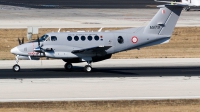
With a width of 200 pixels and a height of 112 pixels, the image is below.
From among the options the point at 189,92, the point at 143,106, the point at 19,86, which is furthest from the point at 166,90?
the point at 19,86

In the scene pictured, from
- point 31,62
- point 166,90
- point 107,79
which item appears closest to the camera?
point 166,90

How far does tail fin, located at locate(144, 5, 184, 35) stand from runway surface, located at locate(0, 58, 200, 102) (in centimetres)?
234

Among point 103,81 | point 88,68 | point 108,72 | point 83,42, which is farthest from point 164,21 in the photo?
point 103,81

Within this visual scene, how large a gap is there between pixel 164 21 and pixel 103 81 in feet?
22.7

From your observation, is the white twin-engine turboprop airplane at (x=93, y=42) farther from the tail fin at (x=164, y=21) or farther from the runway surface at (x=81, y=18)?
the runway surface at (x=81, y=18)

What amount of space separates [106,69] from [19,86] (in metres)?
8.31

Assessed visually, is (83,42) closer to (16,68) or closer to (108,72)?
(108,72)

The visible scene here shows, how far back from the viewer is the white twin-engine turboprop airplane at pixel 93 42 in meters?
33.5

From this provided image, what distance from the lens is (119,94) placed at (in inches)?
1045

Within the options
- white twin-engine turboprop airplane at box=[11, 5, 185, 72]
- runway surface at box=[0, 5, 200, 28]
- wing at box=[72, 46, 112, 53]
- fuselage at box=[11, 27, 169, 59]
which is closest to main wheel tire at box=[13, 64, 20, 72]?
white twin-engine turboprop airplane at box=[11, 5, 185, 72]

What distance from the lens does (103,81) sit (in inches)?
1200

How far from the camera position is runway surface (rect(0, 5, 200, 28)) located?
5900 cm

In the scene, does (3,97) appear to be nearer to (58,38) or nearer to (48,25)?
(58,38)

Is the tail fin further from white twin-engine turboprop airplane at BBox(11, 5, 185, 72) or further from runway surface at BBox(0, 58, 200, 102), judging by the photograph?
runway surface at BBox(0, 58, 200, 102)
